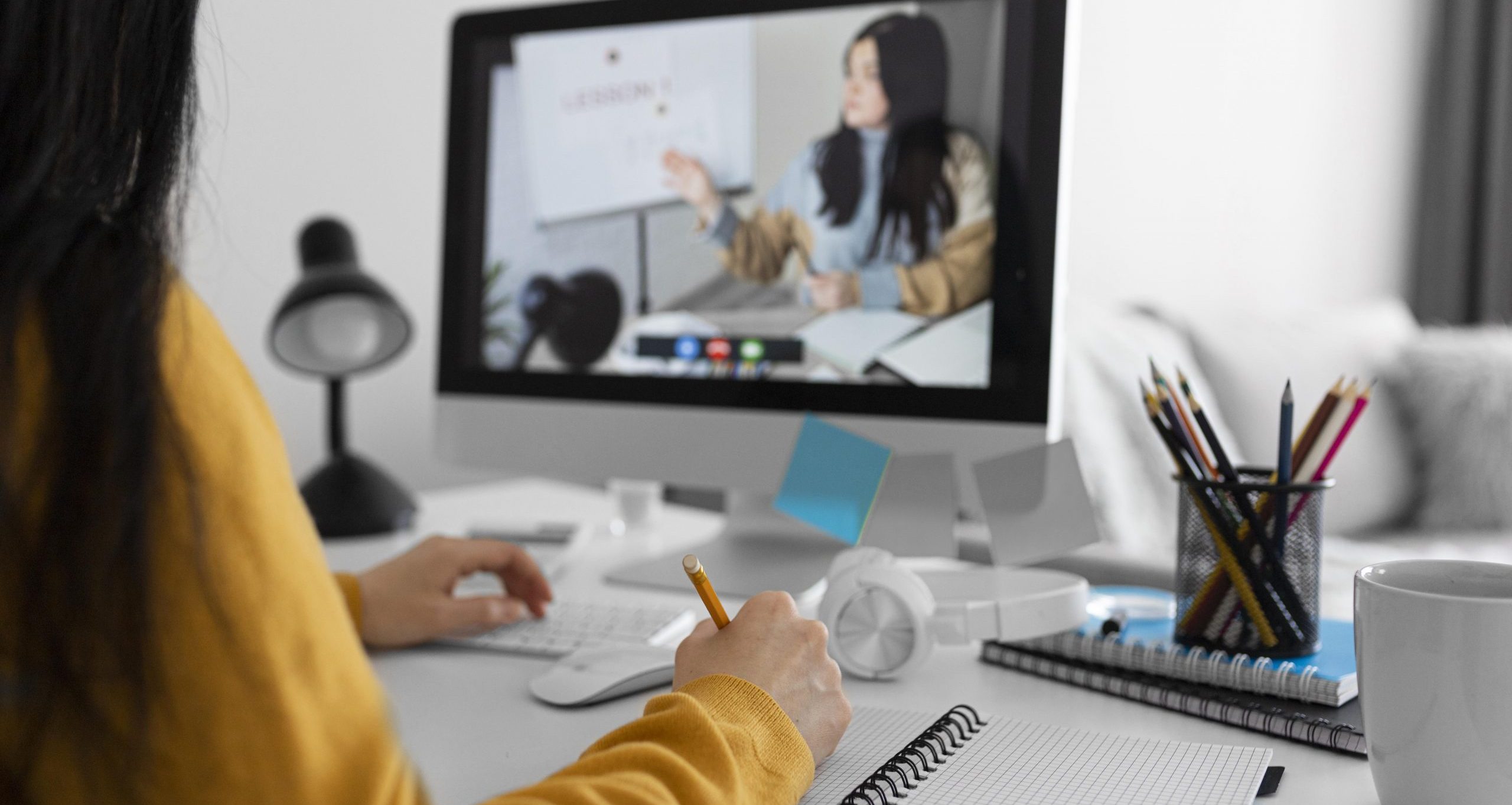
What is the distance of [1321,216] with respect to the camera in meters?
3.13

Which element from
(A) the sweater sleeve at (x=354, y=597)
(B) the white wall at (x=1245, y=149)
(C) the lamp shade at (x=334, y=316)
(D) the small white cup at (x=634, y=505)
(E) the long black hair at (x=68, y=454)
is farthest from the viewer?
(B) the white wall at (x=1245, y=149)

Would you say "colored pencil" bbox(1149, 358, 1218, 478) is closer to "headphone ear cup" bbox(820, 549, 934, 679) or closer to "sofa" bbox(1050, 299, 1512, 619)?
"headphone ear cup" bbox(820, 549, 934, 679)

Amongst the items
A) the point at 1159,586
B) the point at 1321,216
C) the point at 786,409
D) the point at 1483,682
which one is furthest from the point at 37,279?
the point at 1321,216

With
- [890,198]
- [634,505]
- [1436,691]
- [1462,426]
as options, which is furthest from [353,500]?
[1462,426]

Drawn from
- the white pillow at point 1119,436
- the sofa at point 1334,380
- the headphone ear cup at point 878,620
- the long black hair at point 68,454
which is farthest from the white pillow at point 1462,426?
the long black hair at point 68,454

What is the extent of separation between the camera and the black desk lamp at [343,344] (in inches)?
47.0

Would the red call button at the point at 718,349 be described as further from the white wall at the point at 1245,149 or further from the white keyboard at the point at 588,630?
the white wall at the point at 1245,149

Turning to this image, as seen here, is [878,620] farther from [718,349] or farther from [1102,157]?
[1102,157]

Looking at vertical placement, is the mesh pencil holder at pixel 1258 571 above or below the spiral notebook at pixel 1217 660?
above

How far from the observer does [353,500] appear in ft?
4.05

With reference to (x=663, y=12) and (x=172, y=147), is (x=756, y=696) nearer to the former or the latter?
(x=172, y=147)

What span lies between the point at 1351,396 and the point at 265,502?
638mm

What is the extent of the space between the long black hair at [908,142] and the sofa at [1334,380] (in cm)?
88

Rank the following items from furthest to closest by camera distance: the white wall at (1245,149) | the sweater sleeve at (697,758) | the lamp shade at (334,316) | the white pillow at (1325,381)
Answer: the white wall at (1245,149), the white pillow at (1325,381), the lamp shade at (334,316), the sweater sleeve at (697,758)
